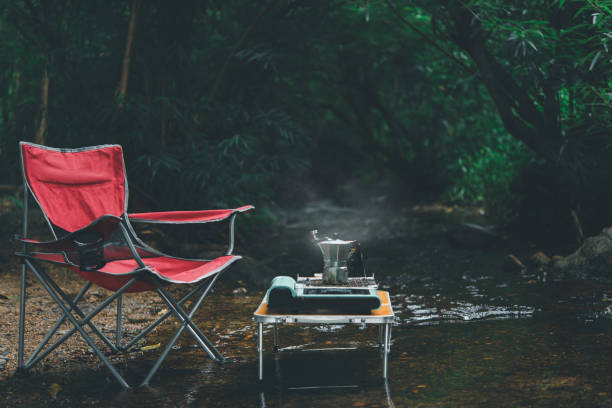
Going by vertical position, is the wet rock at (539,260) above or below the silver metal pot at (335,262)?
below

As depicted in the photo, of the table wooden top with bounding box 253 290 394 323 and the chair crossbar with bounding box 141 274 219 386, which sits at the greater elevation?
the table wooden top with bounding box 253 290 394 323

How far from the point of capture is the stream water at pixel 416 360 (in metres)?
2.29

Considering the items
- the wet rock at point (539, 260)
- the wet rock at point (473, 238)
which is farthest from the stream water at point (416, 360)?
the wet rock at point (473, 238)

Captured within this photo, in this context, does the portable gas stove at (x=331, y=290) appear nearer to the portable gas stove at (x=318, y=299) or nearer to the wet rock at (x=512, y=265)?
the portable gas stove at (x=318, y=299)

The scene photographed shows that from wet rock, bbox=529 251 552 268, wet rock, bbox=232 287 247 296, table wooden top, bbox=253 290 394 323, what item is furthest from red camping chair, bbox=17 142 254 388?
wet rock, bbox=529 251 552 268

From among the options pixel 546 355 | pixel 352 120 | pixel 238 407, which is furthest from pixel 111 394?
pixel 352 120

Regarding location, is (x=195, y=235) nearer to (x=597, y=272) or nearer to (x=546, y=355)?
(x=597, y=272)

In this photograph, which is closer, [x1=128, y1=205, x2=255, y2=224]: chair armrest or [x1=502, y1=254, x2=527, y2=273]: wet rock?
[x1=128, y1=205, x2=255, y2=224]: chair armrest

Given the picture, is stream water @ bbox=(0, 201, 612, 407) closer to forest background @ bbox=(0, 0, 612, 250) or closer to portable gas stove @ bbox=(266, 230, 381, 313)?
portable gas stove @ bbox=(266, 230, 381, 313)

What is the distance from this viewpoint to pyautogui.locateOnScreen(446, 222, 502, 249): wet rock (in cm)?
634

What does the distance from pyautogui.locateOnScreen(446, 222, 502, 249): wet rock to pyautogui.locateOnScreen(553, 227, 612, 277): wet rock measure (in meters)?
1.40

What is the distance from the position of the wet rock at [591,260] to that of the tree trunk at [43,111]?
165 inches

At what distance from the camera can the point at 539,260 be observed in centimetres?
512

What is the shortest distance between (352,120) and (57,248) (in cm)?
1004
